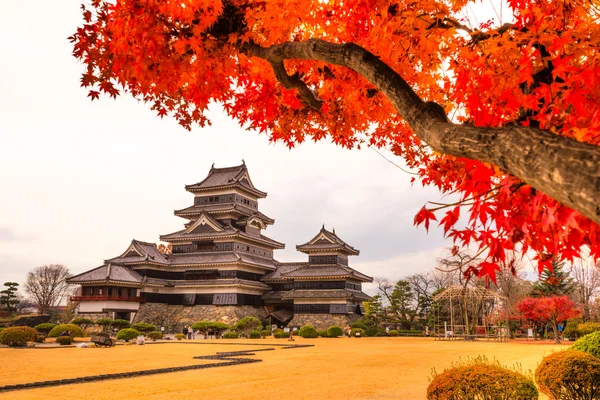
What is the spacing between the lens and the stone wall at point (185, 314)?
39.4m

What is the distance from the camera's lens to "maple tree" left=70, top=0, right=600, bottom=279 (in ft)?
8.48

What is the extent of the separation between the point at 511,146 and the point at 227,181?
1737 inches

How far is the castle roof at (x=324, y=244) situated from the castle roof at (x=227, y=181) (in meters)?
8.18

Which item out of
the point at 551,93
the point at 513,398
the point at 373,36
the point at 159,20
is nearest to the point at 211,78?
the point at 159,20

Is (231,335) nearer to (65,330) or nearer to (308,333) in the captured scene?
(308,333)

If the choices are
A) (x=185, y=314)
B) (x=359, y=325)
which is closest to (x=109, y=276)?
(x=185, y=314)

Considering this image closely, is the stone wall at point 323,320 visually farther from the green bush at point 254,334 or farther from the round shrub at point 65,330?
the round shrub at point 65,330

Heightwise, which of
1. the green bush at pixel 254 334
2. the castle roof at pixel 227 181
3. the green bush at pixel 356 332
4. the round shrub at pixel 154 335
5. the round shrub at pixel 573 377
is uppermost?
the castle roof at pixel 227 181

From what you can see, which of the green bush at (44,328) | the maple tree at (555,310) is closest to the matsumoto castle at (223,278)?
the green bush at (44,328)

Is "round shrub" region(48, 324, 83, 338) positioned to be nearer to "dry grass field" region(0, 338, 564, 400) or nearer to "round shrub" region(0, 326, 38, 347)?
"round shrub" region(0, 326, 38, 347)

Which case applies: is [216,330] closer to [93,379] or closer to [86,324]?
[86,324]

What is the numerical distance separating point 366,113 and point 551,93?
349 centimetres

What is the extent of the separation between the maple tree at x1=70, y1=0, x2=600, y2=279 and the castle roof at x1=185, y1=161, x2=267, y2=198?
38.1 metres

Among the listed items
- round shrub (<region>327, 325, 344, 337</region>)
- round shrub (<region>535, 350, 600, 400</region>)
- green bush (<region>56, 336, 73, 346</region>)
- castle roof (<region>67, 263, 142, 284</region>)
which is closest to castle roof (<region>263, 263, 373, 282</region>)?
round shrub (<region>327, 325, 344, 337</region>)
